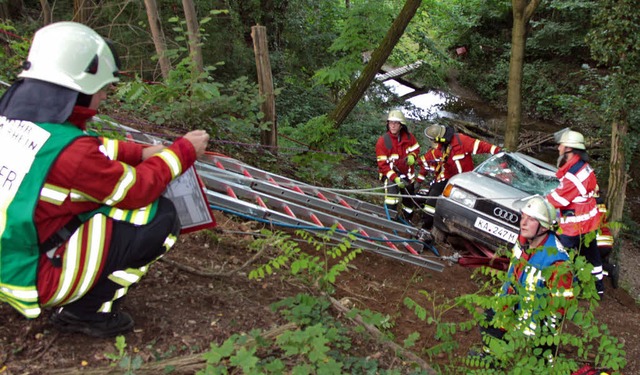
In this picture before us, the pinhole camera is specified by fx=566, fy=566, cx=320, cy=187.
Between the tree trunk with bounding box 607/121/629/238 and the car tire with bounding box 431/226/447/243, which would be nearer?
the car tire with bounding box 431/226/447/243

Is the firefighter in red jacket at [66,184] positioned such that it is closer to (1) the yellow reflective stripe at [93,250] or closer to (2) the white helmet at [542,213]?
(1) the yellow reflective stripe at [93,250]

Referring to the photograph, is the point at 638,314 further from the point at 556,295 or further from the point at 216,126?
the point at 216,126

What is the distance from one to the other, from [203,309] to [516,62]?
791cm

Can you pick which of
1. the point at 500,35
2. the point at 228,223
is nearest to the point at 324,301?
the point at 228,223

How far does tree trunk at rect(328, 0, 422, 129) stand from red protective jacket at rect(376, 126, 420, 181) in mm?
1811

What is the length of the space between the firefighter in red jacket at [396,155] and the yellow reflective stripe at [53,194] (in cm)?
566

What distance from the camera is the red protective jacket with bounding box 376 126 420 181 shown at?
802cm

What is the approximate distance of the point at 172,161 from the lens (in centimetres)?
278

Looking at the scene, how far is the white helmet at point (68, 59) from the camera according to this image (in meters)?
2.54

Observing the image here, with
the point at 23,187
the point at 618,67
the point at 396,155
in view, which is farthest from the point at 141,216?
the point at 618,67

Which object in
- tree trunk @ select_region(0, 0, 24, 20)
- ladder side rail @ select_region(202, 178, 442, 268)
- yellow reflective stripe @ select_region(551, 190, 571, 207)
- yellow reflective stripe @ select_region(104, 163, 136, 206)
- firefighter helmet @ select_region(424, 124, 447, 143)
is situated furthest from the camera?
tree trunk @ select_region(0, 0, 24, 20)

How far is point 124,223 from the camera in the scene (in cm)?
282

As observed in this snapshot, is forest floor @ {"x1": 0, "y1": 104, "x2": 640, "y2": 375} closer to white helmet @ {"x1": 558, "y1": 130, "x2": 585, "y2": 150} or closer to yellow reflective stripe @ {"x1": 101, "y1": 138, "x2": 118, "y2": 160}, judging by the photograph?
yellow reflective stripe @ {"x1": 101, "y1": 138, "x2": 118, "y2": 160}

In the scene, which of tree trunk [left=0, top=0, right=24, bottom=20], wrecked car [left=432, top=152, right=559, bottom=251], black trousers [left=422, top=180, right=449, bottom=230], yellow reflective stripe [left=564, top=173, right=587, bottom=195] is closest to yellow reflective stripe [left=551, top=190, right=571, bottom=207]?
yellow reflective stripe [left=564, top=173, right=587, bottom=195]
